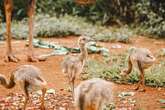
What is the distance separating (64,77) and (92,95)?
Answer: 2927mm

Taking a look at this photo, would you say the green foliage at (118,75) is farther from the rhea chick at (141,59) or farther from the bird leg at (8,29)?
the bird leg at (8,29)

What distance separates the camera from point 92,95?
4234 millimetres

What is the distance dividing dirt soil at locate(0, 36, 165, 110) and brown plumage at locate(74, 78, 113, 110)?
1242mm

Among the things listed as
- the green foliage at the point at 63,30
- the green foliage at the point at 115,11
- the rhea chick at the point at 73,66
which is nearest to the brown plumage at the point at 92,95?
the rhea chick at the point at 73,66

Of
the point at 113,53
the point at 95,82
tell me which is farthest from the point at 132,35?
the point at 95,82

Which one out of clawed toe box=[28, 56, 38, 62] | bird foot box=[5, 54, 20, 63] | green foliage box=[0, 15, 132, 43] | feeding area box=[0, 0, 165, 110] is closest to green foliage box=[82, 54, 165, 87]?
feeding area box=[0, 0, 165, 110]

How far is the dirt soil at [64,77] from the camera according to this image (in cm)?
585

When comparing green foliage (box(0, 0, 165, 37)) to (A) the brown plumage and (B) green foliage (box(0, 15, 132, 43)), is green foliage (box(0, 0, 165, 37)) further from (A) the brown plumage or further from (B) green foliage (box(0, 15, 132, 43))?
(A) the brown plumage

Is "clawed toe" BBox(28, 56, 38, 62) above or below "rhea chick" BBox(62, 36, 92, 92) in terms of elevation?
below

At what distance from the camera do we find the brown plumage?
13.8ft

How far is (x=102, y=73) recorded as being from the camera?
7.03 meters

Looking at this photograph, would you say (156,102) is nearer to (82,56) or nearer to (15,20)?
(82,56)

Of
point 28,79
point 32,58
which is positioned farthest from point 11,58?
point 28,79

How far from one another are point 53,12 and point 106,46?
3.41m
